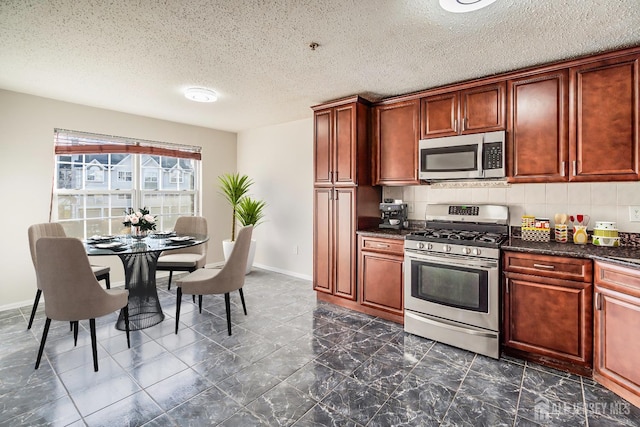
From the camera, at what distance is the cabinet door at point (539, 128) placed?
8.56ft

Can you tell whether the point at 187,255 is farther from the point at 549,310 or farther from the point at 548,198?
the point at 548,198

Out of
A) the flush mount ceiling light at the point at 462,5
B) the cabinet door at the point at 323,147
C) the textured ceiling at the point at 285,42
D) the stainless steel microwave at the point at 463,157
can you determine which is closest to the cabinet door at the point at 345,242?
the cabinet door at the point at 323,147

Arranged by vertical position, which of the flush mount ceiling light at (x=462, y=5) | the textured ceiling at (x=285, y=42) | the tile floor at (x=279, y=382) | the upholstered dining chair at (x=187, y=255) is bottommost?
the tile floor at (x=279, y=382)

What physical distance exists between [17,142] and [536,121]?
5197 millimetres

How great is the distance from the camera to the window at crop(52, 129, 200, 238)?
4043 millimetres

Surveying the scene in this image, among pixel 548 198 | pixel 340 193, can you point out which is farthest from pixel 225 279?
pixel 548 198

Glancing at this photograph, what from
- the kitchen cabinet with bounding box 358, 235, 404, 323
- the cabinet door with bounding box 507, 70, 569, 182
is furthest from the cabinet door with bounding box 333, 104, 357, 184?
the cabinet door with bounding box 507, 70, 569, 182

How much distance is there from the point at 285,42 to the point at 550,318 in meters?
2.80

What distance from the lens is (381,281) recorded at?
3.38 meters

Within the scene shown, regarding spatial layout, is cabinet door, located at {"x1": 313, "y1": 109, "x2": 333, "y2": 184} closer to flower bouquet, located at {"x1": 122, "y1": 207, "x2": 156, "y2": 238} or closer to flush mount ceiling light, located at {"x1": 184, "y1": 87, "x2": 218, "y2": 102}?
flush mount ceiling light, located at {"x1": 184, "y1": 87, "x2": 218, "y2": 102}

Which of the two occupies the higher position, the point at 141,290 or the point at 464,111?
the point at 464,111

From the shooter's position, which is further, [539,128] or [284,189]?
[284,189]

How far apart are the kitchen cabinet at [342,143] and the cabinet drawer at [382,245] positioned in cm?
64

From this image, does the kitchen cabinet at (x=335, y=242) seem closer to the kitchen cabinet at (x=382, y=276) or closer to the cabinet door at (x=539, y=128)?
the kitchen cabinet at (x=382, y=276)
